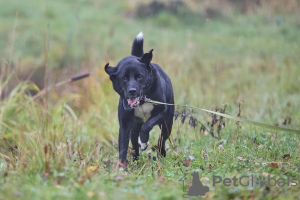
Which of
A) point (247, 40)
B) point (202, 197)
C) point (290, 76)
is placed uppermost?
point (247, 40)

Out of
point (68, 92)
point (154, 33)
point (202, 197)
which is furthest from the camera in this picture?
point (154, 33)

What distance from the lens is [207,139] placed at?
236 inches

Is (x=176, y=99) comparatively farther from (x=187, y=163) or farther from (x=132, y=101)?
(x=132, y=101)

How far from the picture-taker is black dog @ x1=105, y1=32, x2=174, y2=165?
441cm

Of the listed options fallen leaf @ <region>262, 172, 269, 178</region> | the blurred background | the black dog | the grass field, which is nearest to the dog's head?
the black dog

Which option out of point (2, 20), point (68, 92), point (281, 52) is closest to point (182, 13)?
point (281, 52)

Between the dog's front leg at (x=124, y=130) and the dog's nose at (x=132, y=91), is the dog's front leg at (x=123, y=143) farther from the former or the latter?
the dog's nose at (x=132, y=91)

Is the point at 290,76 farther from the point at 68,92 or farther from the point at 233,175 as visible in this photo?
the point at 233,175

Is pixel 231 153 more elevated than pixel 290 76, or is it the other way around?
pixel 290 76

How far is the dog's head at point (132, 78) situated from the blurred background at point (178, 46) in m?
2.71

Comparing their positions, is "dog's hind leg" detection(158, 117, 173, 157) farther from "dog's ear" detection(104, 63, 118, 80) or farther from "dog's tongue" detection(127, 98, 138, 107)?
"dog's ear" detection(104, 63, 118, 80)

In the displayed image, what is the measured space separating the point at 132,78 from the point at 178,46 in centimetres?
792

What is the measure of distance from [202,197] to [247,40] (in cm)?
1021

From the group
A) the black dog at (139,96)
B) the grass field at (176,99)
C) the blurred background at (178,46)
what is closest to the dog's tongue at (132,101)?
the black dog at (139,96)
